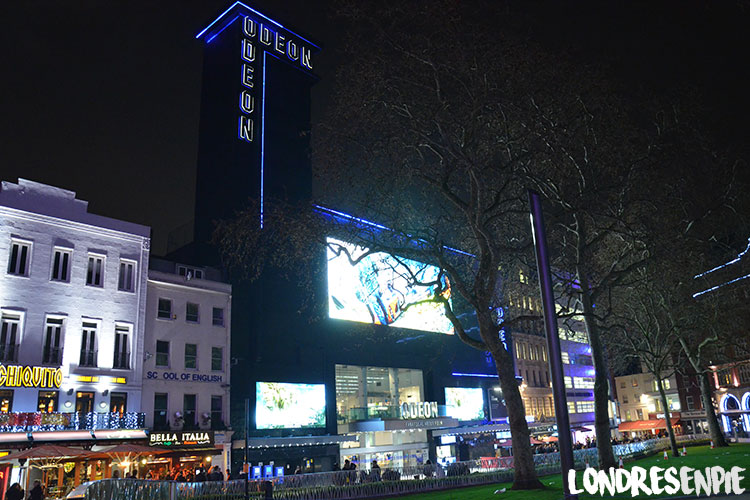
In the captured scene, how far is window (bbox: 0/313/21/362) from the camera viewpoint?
30391 mm

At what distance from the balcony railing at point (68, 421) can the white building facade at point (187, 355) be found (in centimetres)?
203

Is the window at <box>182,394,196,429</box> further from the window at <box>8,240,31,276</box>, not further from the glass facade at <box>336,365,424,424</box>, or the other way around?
the glass facade at <box>336,365,424,424</box>

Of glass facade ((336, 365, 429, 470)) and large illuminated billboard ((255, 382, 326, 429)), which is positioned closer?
large illuminated billboard ((255, 382, 326, 429))

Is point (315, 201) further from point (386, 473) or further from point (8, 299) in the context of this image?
point (8, 299)

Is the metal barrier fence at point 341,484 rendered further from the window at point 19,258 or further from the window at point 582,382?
the window at point 582,382

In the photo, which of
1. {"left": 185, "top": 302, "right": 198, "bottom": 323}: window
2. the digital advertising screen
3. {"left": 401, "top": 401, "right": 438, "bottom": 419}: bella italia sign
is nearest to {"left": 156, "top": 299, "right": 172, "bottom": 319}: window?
{"left": 185, "top": 302, "right": 198, "bottom": 323}: window

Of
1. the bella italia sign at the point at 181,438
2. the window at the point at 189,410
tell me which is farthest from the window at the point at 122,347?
the window at the point at 189,410

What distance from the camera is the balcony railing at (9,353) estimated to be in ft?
99.0

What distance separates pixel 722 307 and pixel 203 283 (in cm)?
4040

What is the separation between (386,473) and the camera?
3000 cm

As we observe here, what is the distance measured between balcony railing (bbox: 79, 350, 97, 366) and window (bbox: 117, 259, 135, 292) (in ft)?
14.1

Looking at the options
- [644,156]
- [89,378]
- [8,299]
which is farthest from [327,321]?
[644,156]

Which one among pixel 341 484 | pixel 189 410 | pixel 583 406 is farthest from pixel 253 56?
pixel 583 406

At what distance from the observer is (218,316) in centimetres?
4188
